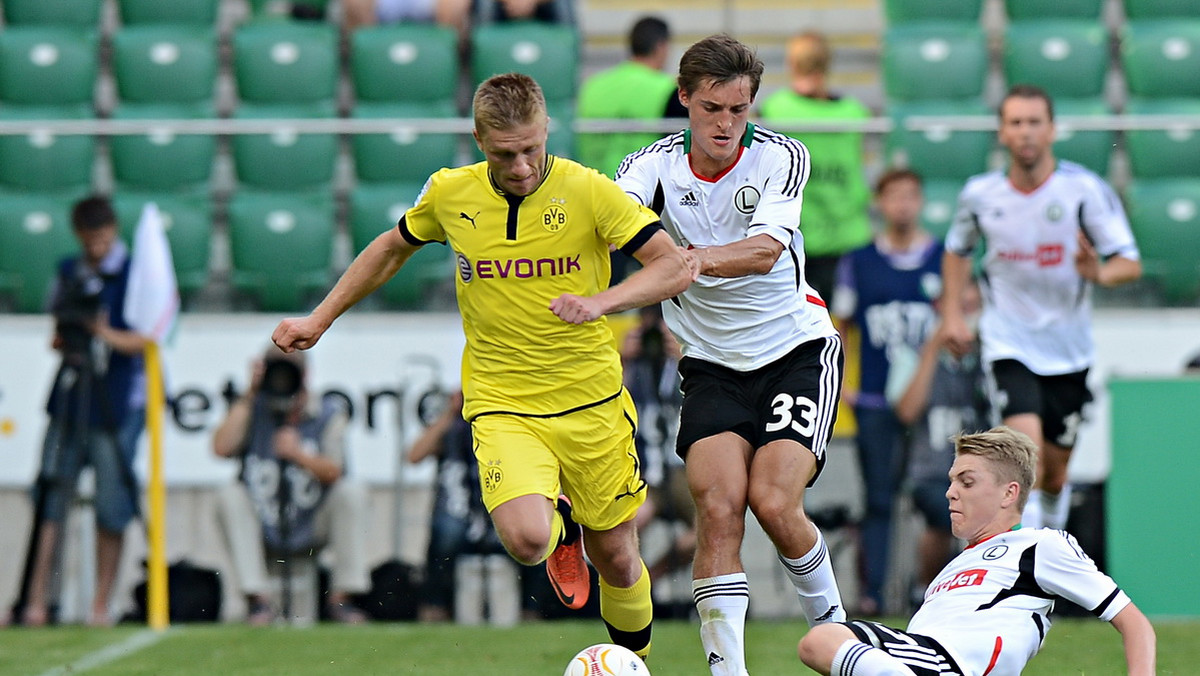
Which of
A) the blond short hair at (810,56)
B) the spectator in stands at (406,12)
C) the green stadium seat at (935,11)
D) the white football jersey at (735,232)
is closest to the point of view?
the white football jersey at (735,232)

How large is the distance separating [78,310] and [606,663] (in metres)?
4.60

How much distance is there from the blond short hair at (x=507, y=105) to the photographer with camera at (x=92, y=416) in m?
3.97

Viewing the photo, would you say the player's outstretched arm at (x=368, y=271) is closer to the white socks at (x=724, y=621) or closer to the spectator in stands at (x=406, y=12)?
the white socks at (x=724, y=621)

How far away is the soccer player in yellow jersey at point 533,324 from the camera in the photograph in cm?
539

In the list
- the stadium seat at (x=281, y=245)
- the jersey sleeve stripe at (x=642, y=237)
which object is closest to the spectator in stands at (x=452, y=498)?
the stadium seat at (x=281, y=245)

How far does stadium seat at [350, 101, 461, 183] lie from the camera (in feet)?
30.3

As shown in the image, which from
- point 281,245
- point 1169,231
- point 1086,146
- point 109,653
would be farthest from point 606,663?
point 1086,146

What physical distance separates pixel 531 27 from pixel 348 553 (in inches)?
163

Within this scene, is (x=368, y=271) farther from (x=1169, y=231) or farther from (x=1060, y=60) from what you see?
(x=1060, y=60)

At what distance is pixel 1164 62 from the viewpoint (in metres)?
11.3

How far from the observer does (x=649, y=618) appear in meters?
6.02

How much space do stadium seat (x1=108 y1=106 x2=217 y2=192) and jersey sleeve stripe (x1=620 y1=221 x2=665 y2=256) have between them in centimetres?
460

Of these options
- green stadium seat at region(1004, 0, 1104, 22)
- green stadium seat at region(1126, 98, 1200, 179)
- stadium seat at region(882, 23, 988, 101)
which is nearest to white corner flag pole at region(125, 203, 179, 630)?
stadium seat at region(882, 23, 988, 101)

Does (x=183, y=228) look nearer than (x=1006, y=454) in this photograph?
No
